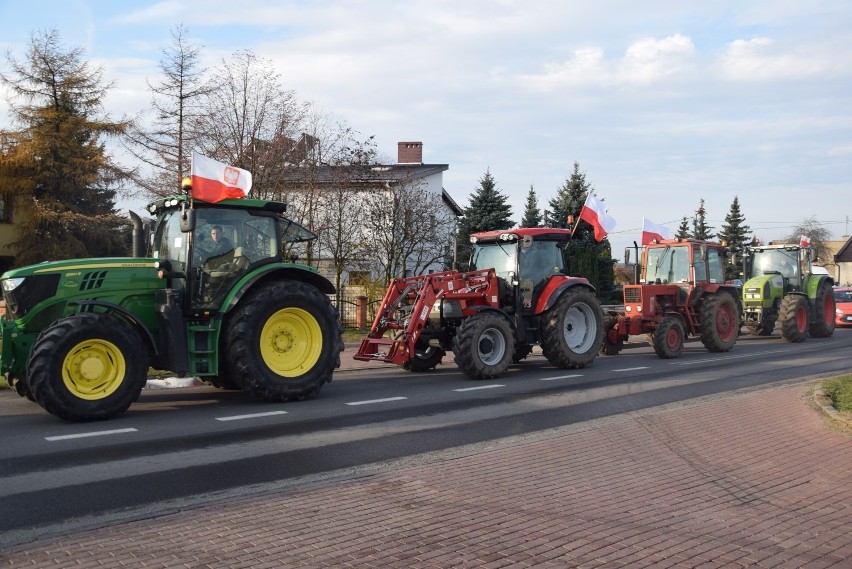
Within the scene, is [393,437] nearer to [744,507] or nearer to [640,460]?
[640,460]

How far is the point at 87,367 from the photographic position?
9141 millimetres

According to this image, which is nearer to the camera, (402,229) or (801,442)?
(801,442)

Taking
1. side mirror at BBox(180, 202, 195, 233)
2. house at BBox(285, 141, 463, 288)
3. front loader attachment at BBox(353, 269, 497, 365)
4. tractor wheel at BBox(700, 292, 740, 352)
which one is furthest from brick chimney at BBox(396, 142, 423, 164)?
side mirror at BBox(180, 202, 195, 233)

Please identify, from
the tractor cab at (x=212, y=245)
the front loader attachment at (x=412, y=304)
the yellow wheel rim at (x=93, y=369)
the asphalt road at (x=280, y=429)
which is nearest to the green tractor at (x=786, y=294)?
the asphalt road at (x=280, y=429)

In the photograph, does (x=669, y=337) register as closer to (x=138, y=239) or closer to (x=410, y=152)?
(x=138, y=239)

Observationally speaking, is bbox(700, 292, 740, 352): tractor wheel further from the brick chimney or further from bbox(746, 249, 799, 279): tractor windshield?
the brick chimney

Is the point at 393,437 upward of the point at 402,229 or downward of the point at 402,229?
downward

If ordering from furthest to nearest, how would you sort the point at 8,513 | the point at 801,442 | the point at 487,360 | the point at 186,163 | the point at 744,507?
the point at 186,163, the point at 487,360, the point at 801,442, the point at 744,507, the point at 8,513

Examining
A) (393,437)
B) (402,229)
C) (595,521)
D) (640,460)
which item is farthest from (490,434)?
(402,229)

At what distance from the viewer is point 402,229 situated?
87.6 feet

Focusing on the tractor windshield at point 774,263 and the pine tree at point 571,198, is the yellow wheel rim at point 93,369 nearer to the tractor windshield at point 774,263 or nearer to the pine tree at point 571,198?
the tractor windshield at point 774,263

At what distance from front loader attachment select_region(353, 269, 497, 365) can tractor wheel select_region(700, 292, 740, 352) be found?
6.73 m

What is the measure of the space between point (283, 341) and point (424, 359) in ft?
14.8

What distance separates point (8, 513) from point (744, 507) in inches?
219
